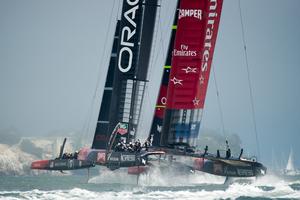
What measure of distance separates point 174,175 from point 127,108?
19.2 ft

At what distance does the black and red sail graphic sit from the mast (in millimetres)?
3501

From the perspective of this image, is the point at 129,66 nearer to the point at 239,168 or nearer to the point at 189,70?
the point at 189,70

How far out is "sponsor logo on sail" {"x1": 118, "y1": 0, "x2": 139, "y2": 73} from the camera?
195ft

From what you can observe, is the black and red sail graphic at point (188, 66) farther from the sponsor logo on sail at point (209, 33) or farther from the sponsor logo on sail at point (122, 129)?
the sponsor logo on sail at point (122, 129)

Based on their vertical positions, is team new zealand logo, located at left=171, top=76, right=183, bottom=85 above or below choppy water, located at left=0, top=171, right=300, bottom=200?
above

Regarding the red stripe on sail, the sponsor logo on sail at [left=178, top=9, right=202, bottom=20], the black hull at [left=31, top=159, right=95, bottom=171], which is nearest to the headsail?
the red stripe on sail

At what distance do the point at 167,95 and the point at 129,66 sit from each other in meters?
4.00

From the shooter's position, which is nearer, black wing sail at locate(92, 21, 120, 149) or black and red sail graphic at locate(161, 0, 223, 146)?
black and red sail graphic at locate(161, 0, 223, 146)

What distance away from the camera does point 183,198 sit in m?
49.2

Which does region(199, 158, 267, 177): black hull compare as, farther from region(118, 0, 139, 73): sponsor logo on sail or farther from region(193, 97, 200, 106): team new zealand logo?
region(118, 0, 139, 73): sponsor logo on sail

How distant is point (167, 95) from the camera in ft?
188

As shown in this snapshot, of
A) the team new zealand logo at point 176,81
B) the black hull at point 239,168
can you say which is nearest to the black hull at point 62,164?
the team new zealand logo at point 176,81

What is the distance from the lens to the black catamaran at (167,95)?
54062 mm

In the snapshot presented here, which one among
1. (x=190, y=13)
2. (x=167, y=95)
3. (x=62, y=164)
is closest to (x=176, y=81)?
(x=167, y=95)
